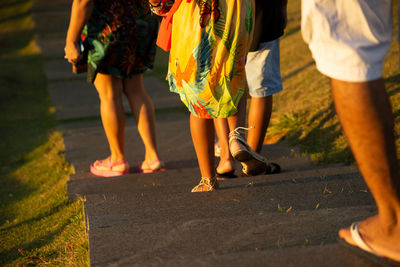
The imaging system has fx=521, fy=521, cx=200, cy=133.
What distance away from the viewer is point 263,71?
3.46 meters

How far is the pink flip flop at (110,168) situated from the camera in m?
4.12

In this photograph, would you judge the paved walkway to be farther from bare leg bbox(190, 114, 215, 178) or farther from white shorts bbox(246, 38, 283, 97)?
white shorts bbox(246, 38, 283, 97)

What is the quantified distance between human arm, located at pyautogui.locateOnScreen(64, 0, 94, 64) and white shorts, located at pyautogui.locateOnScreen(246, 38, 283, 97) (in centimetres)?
117

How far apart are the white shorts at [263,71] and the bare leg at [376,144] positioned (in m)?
1.76

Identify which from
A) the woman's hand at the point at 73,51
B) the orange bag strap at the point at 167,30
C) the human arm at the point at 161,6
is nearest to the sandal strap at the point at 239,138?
the orange bag strap at the point at 167,30

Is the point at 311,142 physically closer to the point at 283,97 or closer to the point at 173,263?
the point at 283,97

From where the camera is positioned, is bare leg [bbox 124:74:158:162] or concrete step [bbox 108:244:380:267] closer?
concrete step [bbox 108:244:380:267]

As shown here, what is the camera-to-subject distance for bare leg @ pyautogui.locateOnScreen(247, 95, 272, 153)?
11.3 feet

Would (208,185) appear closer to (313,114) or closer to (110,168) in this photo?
(110,168)

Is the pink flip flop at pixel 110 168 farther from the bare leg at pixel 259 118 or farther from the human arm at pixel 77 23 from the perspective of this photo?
the bare leg at pixel 259 118

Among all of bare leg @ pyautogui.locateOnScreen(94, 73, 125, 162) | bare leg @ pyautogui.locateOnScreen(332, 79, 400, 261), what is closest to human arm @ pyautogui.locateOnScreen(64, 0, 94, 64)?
bare leg @ pyautogui.locateOnScreen(94, 73, 125, 162)

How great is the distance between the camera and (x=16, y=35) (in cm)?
1595

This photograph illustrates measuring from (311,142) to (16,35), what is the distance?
44.1 feet

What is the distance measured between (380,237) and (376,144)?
1.04 feet
